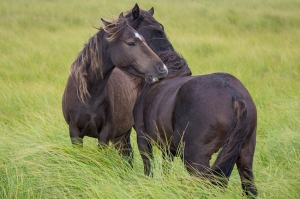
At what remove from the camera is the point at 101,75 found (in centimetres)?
428

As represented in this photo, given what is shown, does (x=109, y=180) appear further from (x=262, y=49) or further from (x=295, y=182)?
(x=262, y=49)

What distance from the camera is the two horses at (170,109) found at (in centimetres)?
309

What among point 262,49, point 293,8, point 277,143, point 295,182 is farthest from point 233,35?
point 295,182

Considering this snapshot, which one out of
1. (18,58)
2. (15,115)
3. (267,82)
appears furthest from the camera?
(18,58)

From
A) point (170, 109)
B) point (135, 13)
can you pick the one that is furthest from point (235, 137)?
point (135, 13)

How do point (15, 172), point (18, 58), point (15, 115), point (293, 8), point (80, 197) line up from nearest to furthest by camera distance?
1. point (80, 197)
2. point (15, 172)
3. point (15, 115)
4. point (18, 58)
5. point (293, 8)

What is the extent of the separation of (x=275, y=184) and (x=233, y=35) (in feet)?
31.0

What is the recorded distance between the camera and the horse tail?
306 cm

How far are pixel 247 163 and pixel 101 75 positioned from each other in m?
1.59

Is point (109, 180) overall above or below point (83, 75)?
below

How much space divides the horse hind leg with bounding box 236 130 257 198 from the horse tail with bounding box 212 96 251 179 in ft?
0.50

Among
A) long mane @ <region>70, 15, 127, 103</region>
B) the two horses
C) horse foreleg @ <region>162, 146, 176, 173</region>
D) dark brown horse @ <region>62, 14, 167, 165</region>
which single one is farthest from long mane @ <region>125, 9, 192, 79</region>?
horse foreleg @ <region>162, 146, 176, 173</region>

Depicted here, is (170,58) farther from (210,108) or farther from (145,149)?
(210,108)

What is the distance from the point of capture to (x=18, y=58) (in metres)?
9.02
